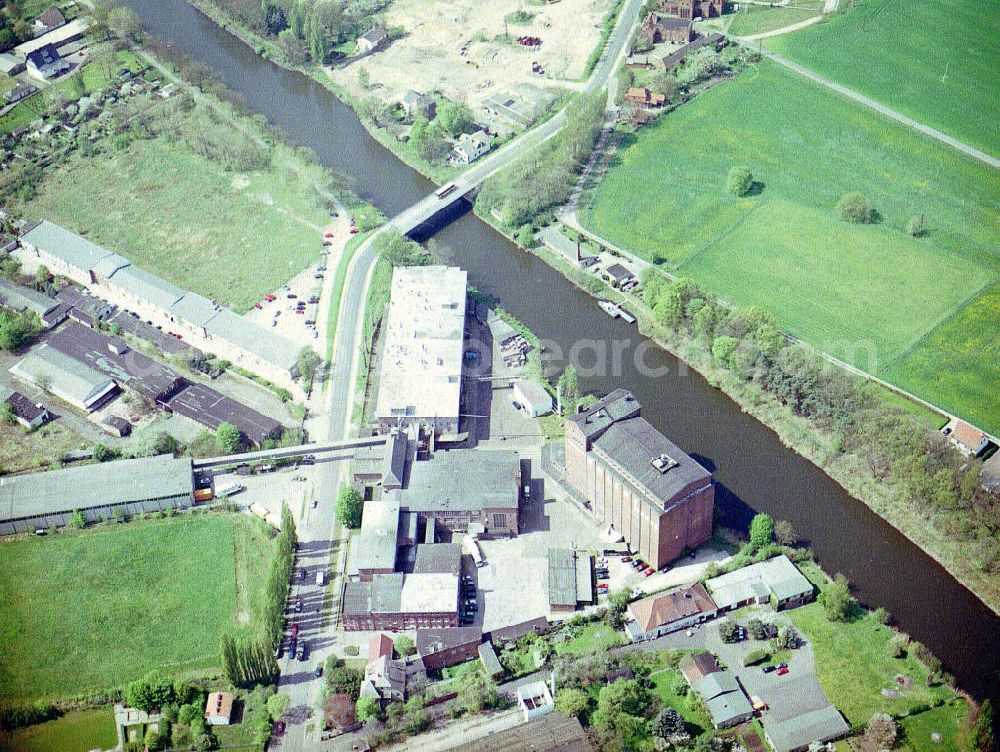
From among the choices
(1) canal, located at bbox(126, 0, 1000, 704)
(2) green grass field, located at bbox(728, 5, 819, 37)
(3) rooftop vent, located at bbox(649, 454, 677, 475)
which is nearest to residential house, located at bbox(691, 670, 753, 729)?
(1) canal, located at bbox(126, 0, 1000, 704)

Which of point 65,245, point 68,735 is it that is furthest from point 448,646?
point 65,245

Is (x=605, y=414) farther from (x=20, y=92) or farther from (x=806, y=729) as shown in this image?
(x=20, y=92)

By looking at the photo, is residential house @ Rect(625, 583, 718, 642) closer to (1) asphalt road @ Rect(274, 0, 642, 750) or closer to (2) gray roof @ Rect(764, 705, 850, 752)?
(2) gray roof @ Rect(764, 705, 850, 752)

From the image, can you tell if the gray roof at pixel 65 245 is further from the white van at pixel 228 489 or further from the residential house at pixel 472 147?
the residential house at pixel 472 147

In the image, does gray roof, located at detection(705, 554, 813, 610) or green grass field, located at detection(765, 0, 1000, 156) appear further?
green grass field, located at detection(765, 0, 1000, 156)

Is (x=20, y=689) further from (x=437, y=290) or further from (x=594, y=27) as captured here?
(x=594, y=27)

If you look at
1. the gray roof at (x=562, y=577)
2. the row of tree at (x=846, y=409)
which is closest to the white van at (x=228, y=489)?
the gray roof at (x=562, y=577)
